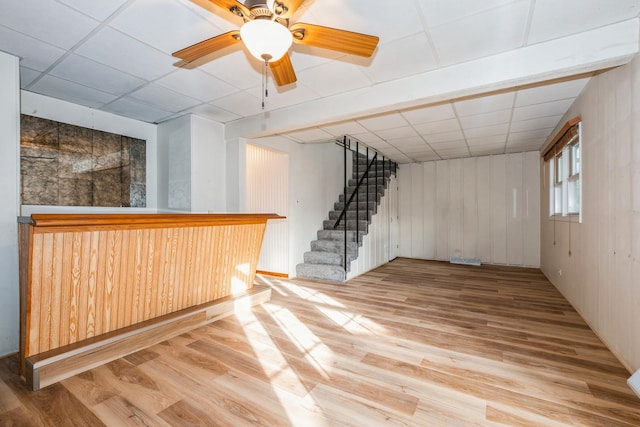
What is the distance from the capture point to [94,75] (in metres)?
3.04

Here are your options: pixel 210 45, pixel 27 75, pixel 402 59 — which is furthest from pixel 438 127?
pixel 27 75

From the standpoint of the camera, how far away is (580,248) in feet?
11.4

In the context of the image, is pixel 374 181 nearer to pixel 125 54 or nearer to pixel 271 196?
pixel 271 196

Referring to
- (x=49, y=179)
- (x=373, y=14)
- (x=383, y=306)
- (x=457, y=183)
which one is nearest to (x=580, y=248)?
(x=383, y=306)

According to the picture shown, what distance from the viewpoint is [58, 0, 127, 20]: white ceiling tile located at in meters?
2.04

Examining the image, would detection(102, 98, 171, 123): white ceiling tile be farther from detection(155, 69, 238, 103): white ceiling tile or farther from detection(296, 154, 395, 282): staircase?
detection(296, 154, 395, 282): staircase

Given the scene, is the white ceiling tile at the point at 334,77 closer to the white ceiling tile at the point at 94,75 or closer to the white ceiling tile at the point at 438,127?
the white ceiling tile at the point at 438,127

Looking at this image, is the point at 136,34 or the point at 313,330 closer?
the point at 136,34

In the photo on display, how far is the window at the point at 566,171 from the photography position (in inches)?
140

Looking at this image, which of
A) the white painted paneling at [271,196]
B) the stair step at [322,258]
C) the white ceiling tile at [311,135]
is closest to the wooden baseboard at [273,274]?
the white painted paneling at [271,196]

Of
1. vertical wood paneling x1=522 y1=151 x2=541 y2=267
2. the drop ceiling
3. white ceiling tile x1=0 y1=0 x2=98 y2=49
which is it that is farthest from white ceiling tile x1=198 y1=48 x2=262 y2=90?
vertical wood paneling x1=522 y1=151 x2=541 y2=267

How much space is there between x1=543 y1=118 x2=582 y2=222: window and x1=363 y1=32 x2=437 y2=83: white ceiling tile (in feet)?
6.91

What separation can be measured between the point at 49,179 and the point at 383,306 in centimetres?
439

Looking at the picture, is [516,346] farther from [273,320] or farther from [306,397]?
[273,320]
